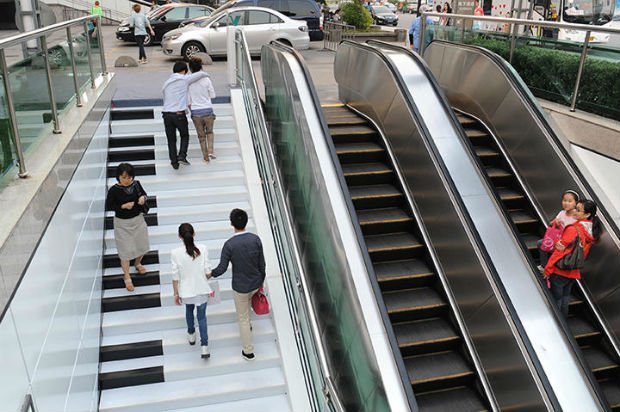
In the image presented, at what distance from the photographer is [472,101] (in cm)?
838

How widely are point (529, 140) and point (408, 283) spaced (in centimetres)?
261

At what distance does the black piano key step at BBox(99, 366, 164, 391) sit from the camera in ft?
19.1

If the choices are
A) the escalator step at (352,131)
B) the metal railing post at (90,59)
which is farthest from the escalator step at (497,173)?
the metal railing post at (90,59)

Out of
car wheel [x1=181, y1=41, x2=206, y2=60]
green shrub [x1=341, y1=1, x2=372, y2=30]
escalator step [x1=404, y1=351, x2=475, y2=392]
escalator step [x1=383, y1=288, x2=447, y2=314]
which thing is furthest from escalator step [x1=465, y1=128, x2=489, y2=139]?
green shrub [x1=341, y1=1, x2=372, y2=30]

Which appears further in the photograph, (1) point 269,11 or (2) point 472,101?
(1) point 269,11

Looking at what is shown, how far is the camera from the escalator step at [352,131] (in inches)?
304

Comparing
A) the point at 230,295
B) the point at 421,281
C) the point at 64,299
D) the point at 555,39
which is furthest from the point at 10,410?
the point at 555,39

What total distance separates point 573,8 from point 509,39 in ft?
25.2

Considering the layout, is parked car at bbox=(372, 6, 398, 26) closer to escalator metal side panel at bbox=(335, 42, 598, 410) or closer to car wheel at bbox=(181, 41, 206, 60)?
car wheel at bbox=(181, 41, 206, 60)

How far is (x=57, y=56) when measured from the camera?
20.1 feet

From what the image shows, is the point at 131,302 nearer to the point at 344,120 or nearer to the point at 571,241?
the point at 344,120

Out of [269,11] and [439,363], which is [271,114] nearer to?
[439,363]

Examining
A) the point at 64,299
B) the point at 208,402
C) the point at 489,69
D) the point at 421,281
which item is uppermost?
the point at 489,69

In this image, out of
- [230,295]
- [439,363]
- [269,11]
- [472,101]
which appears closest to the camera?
[439,363]
